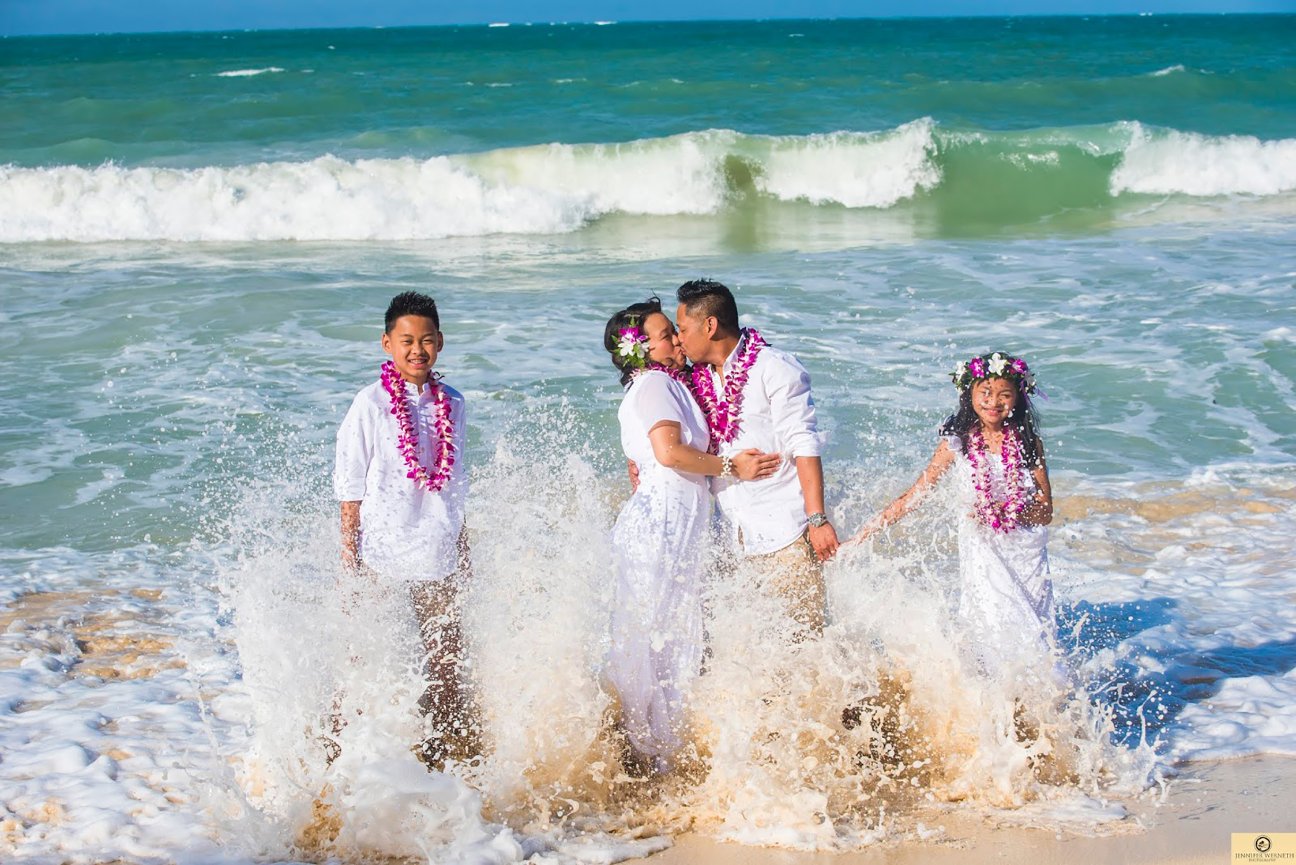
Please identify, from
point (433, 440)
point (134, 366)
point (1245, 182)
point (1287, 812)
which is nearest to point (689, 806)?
point (433, 440)

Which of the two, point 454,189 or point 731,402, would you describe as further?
point 454,189

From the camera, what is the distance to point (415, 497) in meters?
4.91

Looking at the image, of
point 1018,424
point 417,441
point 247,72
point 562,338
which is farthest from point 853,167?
point 247,72

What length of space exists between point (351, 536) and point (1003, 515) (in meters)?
2.51

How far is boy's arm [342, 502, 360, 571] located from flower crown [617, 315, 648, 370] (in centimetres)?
115

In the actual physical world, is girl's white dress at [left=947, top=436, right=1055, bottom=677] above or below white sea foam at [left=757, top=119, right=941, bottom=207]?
below

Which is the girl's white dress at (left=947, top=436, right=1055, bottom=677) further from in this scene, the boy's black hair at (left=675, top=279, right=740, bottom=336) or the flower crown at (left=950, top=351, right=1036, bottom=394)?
the boy's black hair at (left=675, top=279, right=740, bottom=336)

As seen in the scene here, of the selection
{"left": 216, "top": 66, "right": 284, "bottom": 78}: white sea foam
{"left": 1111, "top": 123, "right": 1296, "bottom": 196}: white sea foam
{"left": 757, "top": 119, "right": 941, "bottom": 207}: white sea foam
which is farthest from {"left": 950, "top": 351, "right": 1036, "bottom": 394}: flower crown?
{"left": 216, "top": 66, "right": 284, "bottom": 78}: white sea foam

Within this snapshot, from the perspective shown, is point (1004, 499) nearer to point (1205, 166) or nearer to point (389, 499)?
point (389, 499)

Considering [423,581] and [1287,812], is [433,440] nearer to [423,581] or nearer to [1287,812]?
[423,581]

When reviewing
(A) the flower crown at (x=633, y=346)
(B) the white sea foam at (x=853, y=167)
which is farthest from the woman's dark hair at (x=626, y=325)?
(B) the white sea foam at (x=853, y=167)

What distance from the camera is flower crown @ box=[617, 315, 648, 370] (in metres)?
5.14

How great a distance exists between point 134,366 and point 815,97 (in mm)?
25256

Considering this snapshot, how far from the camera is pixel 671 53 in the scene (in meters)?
52.1
